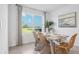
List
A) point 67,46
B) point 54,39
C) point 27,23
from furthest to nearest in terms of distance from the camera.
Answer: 1. point 54,39
2. point 67,46
3. point 27,23

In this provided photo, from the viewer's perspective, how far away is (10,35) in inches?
78.6

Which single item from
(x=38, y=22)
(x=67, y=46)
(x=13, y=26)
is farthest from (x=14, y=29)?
(x=67, y=46)

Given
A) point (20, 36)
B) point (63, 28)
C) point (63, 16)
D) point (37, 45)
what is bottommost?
point (37, 45)

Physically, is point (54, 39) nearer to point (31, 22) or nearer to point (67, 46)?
point (67, 46)

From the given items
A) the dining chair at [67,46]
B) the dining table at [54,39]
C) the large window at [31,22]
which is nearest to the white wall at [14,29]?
the large window at [31,22]

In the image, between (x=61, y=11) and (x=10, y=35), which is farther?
(x=61, y=11)

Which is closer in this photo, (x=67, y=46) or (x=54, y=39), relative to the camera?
(x=67, y=46)

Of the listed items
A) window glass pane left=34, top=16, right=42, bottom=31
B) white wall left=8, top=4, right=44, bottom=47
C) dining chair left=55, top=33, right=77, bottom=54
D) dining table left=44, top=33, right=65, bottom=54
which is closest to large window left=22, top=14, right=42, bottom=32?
window glass pane left=34, top=16, right=42, bottom=31

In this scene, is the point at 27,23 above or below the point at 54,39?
above

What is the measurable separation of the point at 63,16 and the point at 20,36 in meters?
1.01

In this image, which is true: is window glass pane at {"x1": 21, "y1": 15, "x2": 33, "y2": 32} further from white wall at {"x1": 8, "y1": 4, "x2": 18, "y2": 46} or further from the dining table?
the dining table

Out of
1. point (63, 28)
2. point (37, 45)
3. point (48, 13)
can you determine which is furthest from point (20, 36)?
point (63, 28)
